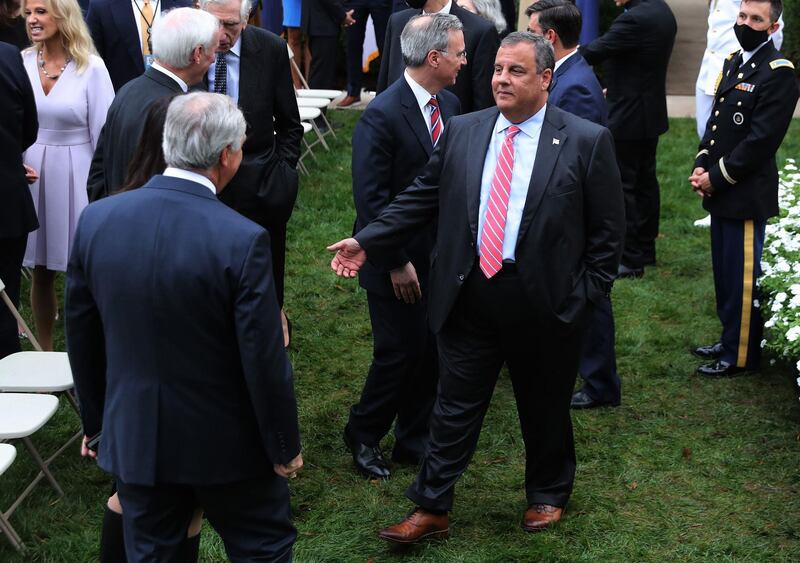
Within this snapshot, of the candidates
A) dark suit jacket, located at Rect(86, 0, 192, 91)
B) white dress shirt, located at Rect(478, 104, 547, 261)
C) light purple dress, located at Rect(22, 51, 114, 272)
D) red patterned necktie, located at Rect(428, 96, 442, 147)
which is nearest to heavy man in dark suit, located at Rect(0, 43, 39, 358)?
light purple dress, located at Rect(22, 51, 114, 272)

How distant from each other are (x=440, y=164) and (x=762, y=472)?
2.31 m

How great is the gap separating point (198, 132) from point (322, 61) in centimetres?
923

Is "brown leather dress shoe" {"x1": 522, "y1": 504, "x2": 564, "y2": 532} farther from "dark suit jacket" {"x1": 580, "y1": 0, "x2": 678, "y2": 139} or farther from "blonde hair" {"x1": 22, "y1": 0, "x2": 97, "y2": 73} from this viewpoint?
"dark suit jacket" {"x1": 580, "y1": 0, "x2": 678, "y2": 139}

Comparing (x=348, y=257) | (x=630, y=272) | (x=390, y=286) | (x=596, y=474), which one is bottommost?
(x=596, y=474)

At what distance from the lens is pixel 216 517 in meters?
3.55

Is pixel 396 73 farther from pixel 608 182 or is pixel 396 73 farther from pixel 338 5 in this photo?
pixel 338 5

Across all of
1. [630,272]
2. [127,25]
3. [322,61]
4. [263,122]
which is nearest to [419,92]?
[263,122]

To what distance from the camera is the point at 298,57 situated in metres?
13.0

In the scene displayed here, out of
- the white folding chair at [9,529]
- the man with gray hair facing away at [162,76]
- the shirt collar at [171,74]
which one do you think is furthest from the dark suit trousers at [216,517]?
the shirt collar at [171,74]

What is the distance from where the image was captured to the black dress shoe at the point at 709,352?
7.00 m

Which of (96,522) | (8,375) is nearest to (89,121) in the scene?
(8,375)

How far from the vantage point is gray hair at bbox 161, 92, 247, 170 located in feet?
10.9

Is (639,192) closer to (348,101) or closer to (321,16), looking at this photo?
(321,16)

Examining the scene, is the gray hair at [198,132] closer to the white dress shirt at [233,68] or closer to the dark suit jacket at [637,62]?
the white dress shirt at [233,68]
